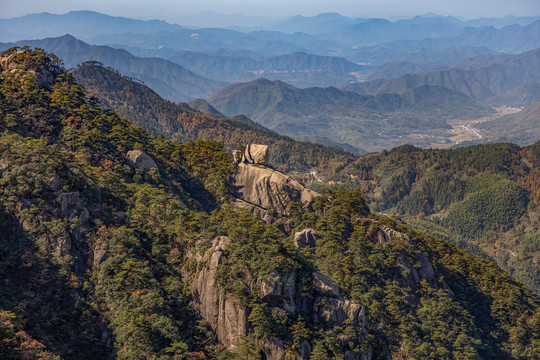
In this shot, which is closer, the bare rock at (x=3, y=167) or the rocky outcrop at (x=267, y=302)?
the rocky outcrop at (x=267, y=302)

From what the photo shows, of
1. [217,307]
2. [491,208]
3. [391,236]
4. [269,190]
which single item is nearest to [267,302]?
[217,307]

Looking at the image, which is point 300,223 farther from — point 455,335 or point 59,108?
point 59,108

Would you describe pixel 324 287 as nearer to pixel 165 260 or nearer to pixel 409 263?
pixel 165 260

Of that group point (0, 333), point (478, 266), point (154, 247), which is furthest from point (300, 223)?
point (0, 333)

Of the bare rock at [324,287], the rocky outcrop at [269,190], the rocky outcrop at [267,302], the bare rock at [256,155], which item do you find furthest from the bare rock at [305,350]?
Result: the bare rock at [256,155]

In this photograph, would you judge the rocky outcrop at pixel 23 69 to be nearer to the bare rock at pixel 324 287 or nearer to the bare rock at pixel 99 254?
the bare rock at pixel 99 254

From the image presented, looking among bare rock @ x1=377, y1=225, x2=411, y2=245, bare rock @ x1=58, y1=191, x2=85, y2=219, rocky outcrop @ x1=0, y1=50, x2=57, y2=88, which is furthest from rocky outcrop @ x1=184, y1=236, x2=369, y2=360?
rocky outcrop @ x1=0, y1=50, x2=57, y2=88

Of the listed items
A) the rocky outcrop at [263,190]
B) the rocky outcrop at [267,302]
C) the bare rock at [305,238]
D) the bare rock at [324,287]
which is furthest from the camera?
the rocky outcrop at [263,190]
